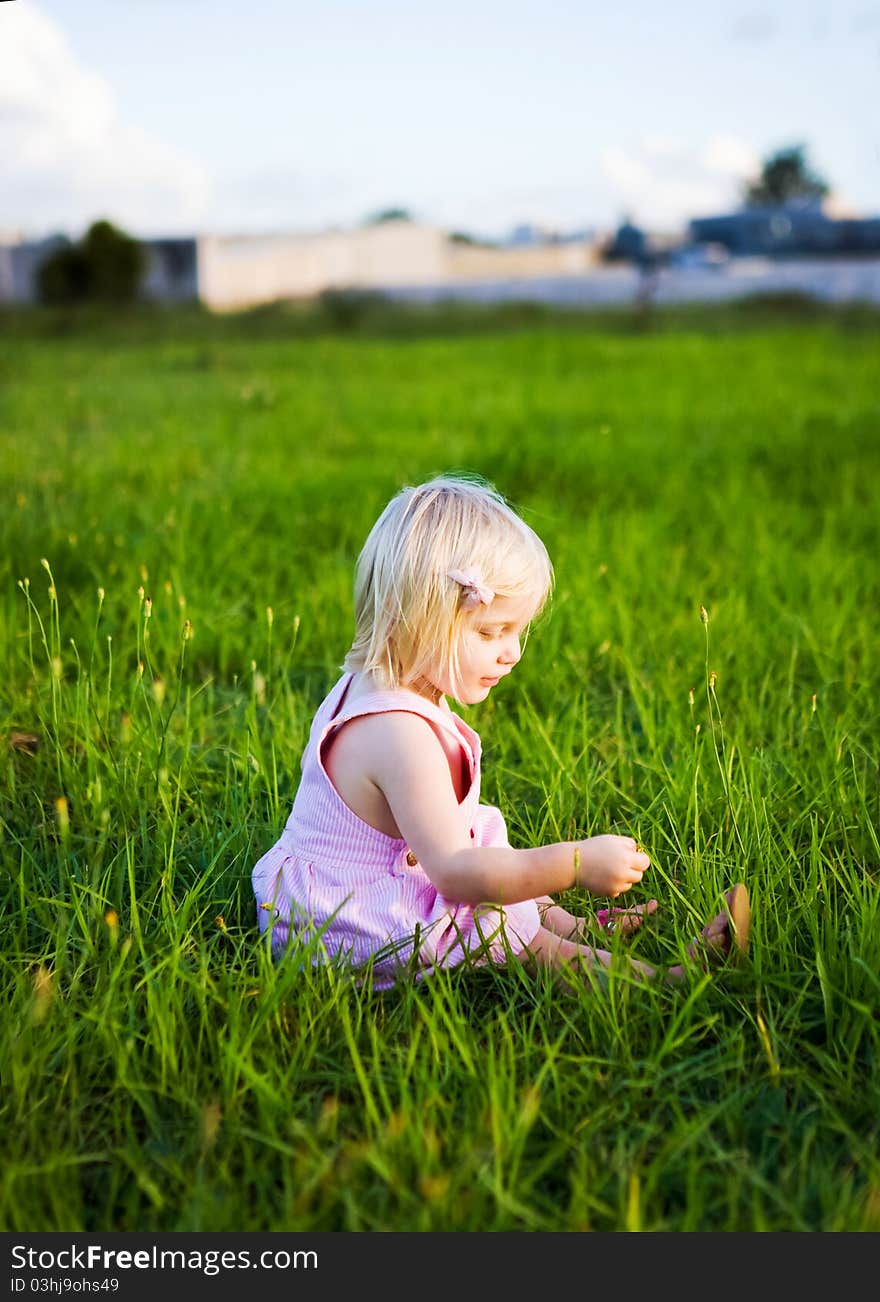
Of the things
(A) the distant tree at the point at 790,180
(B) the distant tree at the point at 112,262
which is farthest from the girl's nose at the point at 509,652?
(A) the distant tree at the point at 790,180

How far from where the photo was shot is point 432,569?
194 centimetres

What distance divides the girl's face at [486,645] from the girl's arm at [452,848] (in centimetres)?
11

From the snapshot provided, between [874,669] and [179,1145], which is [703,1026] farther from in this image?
[874,669]

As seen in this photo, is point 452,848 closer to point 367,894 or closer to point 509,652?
point 367,894

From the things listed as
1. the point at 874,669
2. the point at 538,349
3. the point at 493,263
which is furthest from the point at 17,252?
the point at 874,669

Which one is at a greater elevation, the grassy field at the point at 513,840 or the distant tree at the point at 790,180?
the distant tree at the point at 790,180

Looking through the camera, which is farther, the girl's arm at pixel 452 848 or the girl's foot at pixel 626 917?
the girl's foot at pixel 626 917

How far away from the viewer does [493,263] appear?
46125mm

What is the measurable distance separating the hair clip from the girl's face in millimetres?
36

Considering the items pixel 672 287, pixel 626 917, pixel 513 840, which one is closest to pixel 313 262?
pixel 672 287

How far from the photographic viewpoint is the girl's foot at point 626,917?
81.4 inches

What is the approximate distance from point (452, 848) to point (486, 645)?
0.35m

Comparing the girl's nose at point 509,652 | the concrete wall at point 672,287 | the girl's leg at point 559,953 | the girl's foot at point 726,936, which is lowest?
the girl's leg at point 559,953

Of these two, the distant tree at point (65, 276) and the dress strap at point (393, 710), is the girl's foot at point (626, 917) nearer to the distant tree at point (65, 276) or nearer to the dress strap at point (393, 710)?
the dress strap at point (393, 710)
